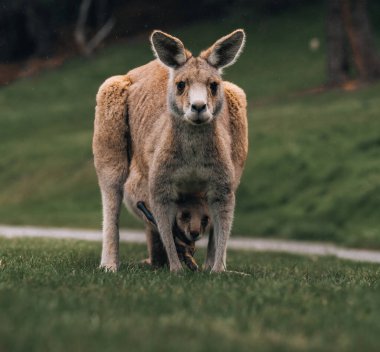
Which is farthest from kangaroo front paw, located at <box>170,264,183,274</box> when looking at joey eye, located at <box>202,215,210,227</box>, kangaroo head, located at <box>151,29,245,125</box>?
kangaroo head, located at <box>151,29,245,125</box>

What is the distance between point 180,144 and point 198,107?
473 mm

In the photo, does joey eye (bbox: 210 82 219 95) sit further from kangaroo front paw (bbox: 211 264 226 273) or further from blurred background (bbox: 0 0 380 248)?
blurred background (bbox: 0 0 380 248)

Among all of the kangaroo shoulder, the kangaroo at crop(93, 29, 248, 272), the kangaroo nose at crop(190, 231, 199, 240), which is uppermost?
the kangaroo shoulder

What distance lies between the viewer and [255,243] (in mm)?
15016

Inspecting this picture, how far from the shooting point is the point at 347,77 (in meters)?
27.8

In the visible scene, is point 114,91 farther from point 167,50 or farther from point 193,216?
point 193,216

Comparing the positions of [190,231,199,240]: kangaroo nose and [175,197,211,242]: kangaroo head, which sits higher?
[175,197,211,242]: kangaroo head

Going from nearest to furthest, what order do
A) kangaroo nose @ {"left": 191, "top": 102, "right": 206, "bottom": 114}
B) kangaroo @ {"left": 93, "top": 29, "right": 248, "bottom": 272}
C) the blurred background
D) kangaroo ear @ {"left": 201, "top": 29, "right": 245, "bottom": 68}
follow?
kangaroo nose @ {"left": 191, "top": 102, "right": 206, "bottom": 114}
kangaroo @ {"left": 93, "top": 29, "right": 248, "bottom": 272}
kangaroo ear @ {"left": 201, "top": 29, "right": 245, "bottom": 68}
the blurred background

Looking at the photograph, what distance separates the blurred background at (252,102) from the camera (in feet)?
55.7

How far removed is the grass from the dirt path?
595 centimetres

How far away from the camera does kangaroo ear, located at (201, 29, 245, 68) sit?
7.46 metres

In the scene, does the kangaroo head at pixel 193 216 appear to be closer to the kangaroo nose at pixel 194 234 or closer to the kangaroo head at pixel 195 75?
the kangaroo nose at pixel 194 234

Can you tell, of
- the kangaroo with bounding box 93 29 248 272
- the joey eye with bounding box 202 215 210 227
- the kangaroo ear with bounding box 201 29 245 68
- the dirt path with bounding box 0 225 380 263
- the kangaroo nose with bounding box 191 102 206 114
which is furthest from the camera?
the dirt path with bounding box 0 225 380 263

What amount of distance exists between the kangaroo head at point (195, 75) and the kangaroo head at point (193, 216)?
79 centimetres
